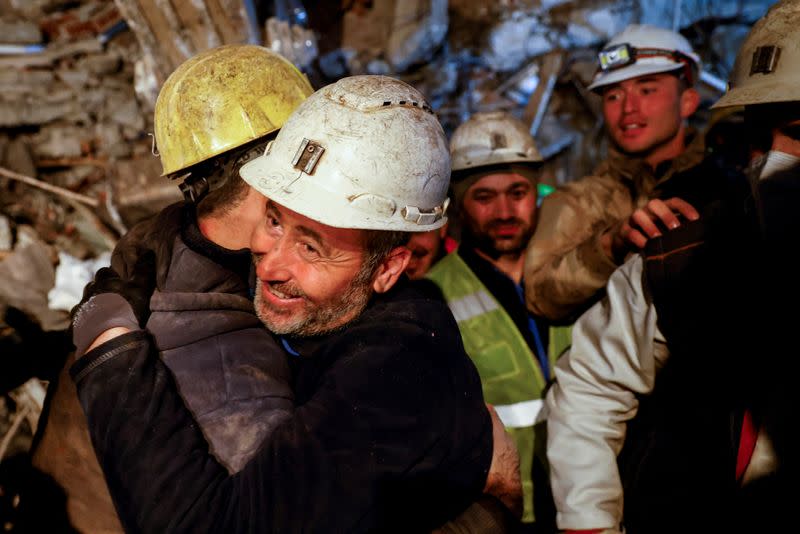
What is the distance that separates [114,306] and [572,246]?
100 inches

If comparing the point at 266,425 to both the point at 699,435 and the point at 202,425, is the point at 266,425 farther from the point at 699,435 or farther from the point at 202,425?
the point at 699,435

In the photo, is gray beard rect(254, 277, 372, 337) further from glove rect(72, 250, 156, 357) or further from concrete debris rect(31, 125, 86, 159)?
concrete debris rect(31, 125, 86, 159)

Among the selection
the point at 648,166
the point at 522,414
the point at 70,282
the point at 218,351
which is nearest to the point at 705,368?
the point at 522,414

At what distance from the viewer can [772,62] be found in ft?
6.49

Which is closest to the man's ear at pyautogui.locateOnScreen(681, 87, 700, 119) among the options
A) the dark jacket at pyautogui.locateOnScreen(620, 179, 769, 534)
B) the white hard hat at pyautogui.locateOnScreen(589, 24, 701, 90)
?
the white hard hat at pyautogui.locateOnScreen(589, 24, 701, 90)

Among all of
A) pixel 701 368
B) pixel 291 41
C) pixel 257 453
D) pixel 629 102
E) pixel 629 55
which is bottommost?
pixel 701 368

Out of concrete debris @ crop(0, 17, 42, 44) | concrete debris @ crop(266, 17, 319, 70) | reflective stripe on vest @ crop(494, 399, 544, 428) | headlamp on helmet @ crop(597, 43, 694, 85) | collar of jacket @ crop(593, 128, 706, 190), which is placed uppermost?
concrete debris @ crop(0, 17, 42, 44)

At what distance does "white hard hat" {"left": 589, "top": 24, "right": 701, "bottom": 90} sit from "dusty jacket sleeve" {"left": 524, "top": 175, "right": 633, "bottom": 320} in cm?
83

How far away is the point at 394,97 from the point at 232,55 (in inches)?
26.7

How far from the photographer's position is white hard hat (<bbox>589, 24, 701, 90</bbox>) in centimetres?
373

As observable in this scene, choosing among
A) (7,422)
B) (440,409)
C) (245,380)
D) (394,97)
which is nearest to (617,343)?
(440,409)

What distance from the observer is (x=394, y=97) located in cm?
165

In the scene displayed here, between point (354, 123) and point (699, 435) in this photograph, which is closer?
point (354, 123)

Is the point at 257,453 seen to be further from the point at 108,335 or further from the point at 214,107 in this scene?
the point at 214,107
